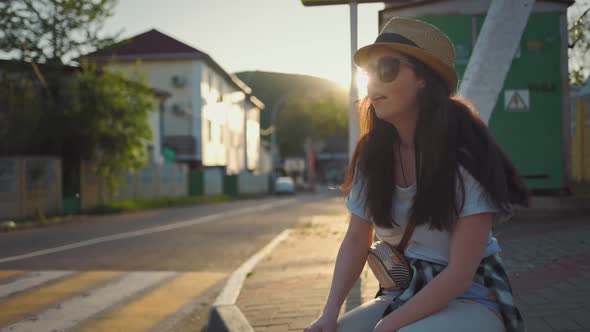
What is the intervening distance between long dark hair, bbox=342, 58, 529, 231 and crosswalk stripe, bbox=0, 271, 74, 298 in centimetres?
493

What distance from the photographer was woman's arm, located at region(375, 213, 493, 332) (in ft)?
6.61

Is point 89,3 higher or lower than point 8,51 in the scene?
higher

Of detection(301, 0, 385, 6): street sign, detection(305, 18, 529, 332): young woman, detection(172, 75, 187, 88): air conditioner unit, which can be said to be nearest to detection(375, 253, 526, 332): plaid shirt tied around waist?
detection(305, 18, 529, 332): young woman

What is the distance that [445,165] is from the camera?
6.73ft

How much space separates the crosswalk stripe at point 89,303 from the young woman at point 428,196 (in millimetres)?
3159

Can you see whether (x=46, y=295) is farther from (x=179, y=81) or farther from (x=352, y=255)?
(x=179, y=81)

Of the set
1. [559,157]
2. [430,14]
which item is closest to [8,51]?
[430,14]

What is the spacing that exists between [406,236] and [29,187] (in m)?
18.8

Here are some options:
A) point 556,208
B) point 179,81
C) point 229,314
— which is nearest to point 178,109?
point 179,81

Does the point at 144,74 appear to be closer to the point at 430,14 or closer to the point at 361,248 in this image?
the point at 430,14

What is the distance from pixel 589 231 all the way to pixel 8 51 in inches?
686

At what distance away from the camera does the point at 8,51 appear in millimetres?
19125

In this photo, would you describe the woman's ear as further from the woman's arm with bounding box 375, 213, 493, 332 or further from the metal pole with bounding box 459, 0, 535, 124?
the metal pole with bounding box 459, 0, 535, 124

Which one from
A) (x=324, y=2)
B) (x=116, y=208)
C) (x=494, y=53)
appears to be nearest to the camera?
(x=494, y=53)
